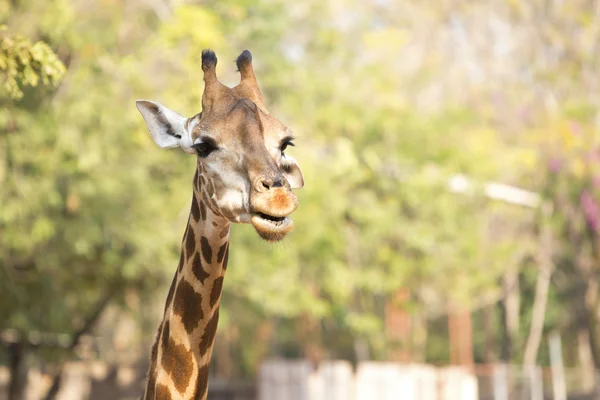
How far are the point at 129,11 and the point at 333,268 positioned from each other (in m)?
6.54

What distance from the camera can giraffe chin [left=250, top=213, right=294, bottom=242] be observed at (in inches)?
186

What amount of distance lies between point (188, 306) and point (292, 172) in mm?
896

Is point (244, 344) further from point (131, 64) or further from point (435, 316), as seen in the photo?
point (131, 64)

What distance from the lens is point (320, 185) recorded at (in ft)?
60.0

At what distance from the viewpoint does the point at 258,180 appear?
487 cm

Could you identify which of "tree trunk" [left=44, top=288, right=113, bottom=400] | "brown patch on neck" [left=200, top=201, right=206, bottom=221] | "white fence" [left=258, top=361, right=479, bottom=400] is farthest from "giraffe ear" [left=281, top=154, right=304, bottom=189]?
"white fence" [left=258, top=361, right=479, bottom=400]

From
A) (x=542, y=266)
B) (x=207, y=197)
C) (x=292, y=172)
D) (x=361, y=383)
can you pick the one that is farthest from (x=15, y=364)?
(x=542, y=266)

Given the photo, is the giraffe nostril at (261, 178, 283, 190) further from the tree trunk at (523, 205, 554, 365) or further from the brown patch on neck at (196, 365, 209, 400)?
the tree trunk at (523, 205, 554, 365)

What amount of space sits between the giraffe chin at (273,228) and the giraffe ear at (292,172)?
0.58 m

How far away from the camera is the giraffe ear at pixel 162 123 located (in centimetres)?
542

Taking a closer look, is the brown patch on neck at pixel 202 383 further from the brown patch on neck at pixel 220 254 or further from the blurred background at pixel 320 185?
the blurred background at pixel 320 185

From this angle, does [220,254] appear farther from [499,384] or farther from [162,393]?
[499,384]

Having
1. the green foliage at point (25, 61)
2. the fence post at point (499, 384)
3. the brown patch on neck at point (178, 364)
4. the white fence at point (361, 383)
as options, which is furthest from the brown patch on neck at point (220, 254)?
the fence post at point (499, 384)

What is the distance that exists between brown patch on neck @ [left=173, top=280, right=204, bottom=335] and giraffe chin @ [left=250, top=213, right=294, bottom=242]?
0.80 meters
